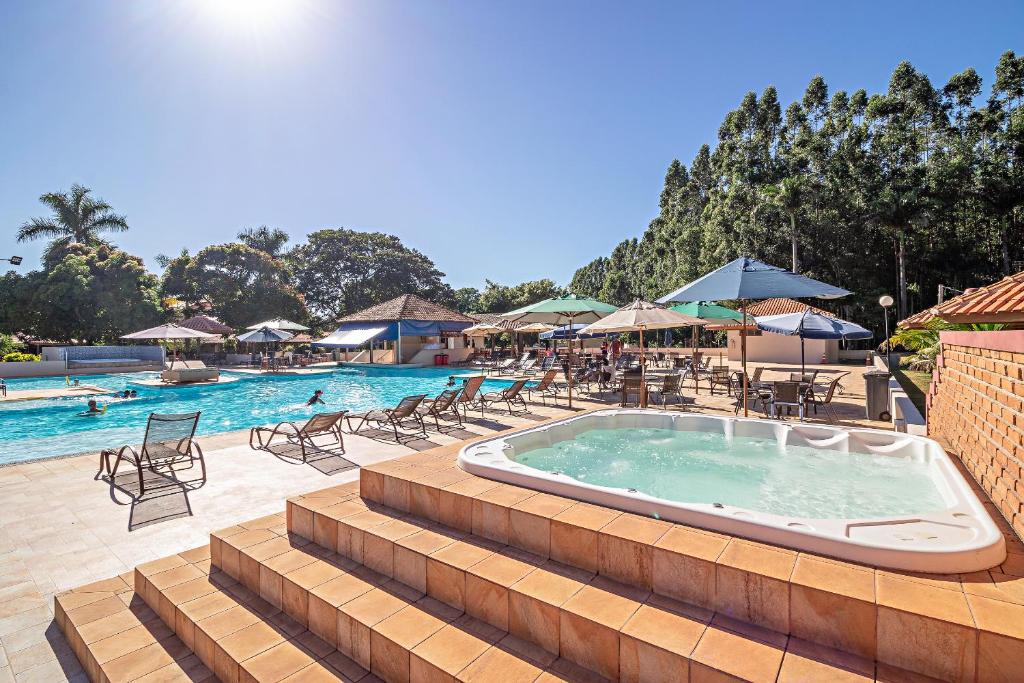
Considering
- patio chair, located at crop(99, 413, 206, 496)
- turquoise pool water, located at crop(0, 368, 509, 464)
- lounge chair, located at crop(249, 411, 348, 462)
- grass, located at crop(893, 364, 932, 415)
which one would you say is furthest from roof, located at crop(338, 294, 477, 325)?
grass, located at crop(893, 364, 932, 415)

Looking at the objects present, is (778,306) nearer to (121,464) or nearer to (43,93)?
(121,464)

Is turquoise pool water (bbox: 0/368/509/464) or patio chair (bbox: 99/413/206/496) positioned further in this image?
turquoise pool water (bbox: 0/368/509/464)

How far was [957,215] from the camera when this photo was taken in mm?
25953

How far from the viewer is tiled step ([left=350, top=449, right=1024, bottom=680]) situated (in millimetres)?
1806

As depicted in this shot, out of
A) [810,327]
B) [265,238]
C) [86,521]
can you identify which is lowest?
[86,521]

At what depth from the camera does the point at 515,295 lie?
46.9m

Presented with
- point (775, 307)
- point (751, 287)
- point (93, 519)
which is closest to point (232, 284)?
point (93, 519)

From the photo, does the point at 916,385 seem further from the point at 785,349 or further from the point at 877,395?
the point at 785,349

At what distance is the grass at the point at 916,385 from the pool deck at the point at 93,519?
4617mm

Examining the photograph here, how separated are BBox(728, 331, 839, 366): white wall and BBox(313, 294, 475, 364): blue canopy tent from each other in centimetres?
1700

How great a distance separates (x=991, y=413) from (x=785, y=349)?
817 inches

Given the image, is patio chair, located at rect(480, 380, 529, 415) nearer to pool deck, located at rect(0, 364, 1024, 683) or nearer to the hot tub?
pool deck, located at rect(0, 364, 1024, 683)

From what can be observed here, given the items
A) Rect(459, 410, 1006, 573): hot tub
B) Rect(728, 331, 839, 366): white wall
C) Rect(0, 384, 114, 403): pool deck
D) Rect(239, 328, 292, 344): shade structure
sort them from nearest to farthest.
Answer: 1. Rect(459, 410, 1006, 573): hot tub
2. Rect(0, 384, 114, 403): pool deck
3. Rect(728, 331, 839, 366): white wall
4. Rect(239, 328, 292, 344): shade structure

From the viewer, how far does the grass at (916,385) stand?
10252 mm
